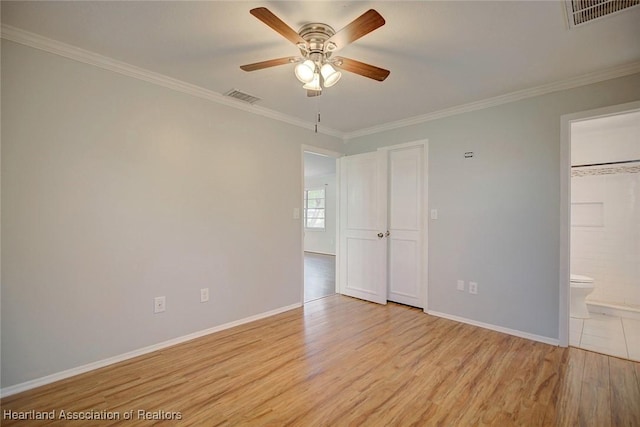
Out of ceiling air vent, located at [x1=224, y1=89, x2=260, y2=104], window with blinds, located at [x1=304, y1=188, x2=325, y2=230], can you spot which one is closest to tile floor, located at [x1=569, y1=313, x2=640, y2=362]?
ceiling air vent, located at [x1=224, y1=89, x2=260, y2=104]

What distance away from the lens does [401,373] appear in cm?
222

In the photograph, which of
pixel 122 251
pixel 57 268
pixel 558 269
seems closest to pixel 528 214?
pixel 558 269

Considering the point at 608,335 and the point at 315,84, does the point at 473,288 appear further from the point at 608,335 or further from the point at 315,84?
the point at 315,84

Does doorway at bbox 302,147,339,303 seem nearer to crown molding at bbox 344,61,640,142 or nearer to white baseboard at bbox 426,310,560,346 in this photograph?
crown molding at bbox 344,61,640,142

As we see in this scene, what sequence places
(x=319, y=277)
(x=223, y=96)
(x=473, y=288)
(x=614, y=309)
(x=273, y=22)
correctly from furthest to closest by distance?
(x=319, y=277) < (x=614, y=309) < (x=473, y=288) < (x=223, y=96) < (x=273, y=22)

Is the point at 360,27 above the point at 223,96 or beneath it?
beneath

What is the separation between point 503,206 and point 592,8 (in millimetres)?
1754

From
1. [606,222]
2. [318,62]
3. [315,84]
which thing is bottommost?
[606,222]

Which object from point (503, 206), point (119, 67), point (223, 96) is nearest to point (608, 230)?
point (503, 206)

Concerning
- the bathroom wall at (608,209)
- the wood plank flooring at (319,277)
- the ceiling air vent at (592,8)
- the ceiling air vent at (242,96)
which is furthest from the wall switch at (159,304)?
the bathroom wall at (608,209)

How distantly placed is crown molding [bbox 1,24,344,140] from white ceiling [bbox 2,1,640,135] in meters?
0.05

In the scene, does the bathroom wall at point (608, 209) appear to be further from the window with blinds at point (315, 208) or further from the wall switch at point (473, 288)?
the window with blinds at point (315, 208)

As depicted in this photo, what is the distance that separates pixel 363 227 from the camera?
4.20 metres

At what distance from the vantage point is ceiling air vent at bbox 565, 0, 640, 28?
5.44 feet
